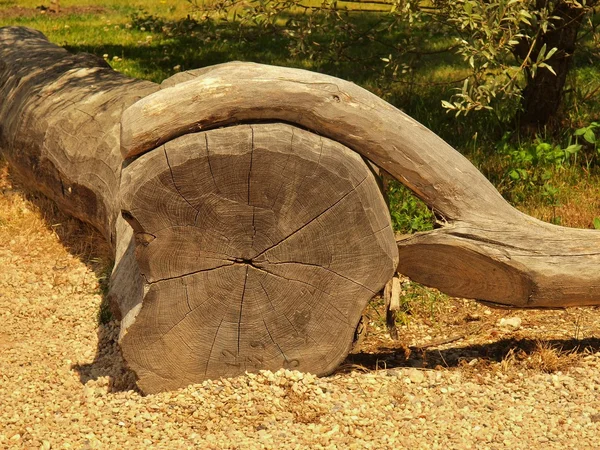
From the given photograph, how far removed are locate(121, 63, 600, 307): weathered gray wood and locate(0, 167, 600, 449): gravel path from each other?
0.43 meters

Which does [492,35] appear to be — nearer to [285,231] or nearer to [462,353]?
[462,353]

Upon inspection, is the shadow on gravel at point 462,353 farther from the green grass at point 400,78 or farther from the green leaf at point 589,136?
the green leaf at point 589,136

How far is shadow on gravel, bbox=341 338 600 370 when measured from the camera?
165 inches

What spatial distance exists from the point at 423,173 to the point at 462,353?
1.08 metres

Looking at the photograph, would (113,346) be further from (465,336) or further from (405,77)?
(405,77)

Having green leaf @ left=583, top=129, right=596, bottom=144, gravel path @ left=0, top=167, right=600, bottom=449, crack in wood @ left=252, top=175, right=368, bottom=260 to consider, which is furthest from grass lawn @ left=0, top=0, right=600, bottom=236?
crack in wood @ left=252, top=175, right=368, bottom=260

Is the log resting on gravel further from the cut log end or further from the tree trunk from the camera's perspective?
the tree trunk

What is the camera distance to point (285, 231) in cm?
360

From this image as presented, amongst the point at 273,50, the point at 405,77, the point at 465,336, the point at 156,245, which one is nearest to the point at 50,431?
the point at 156,245

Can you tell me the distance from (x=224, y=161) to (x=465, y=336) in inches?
70.7

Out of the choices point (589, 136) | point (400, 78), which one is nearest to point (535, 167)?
point (589, 136)

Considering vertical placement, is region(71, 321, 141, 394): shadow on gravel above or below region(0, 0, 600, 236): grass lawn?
below

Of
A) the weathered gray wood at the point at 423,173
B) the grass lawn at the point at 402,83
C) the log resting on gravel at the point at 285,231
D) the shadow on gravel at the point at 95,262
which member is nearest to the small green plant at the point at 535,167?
the grass lawn at the point at 402,83

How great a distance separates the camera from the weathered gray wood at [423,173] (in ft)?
11.7
